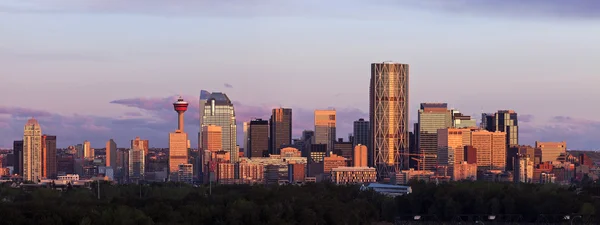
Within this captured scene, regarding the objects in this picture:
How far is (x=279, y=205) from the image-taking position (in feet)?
388

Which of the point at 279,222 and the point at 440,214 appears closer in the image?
the point at 279,222

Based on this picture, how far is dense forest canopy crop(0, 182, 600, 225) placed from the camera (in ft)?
326

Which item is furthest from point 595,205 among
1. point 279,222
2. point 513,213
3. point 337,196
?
point 279,222

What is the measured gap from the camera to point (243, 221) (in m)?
110

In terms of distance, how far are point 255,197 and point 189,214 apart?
27.6 m

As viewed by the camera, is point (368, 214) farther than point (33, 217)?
Yes

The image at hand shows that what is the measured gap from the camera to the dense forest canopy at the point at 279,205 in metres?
99.3

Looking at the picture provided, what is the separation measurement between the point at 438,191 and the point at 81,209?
233 ft

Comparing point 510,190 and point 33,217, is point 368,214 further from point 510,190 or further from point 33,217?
point 33,217

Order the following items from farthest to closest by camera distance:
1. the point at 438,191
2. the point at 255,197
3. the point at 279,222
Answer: the point at 438,191
the point at 255,197
the point at 279,222

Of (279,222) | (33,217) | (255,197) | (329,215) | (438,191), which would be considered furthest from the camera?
(438,191)

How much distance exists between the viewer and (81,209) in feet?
333

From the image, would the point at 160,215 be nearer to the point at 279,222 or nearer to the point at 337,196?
the point at 279,222

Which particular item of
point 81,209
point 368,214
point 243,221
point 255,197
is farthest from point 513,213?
point 81,209
